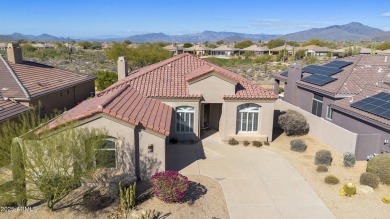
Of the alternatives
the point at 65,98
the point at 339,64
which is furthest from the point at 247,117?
the point at 65,98

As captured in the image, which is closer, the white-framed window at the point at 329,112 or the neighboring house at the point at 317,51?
the white-framed window at the point at 329,112

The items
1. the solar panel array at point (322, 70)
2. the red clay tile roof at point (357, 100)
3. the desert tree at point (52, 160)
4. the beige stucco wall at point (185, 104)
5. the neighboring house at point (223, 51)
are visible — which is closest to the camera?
the desert tree at point (52, 160)

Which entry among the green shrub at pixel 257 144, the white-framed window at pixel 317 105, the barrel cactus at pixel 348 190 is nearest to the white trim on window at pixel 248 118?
the green shrub at pixel 257 144

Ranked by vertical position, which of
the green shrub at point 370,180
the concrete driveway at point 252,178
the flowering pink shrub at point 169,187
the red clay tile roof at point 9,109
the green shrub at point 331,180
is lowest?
the concrete driveway at point 252,178

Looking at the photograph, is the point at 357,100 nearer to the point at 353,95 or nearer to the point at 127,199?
the point at 353,95

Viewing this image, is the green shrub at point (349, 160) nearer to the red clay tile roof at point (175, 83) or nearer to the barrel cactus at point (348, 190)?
the barrel cactus at point (348, 190)

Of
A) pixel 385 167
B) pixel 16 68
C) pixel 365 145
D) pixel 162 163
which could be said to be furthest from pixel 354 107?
pixel 16 68

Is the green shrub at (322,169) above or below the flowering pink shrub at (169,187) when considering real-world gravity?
below
